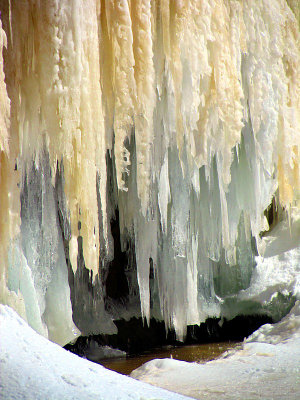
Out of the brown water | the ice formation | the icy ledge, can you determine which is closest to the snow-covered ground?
the brown water

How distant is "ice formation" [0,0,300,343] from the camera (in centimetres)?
294

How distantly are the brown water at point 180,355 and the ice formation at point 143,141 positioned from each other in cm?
28

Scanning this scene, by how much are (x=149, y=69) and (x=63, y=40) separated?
63 centimetres

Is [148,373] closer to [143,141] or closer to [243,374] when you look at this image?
[243,374]

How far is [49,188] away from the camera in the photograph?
430 cm

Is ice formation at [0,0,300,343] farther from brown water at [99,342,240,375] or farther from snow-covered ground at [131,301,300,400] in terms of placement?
snow-covered ground at [131,301,300,400]

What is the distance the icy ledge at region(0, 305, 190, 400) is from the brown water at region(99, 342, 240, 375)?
70.8 inches

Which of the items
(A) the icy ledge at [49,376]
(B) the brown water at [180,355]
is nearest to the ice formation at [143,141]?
(B) the brown water at [180,355]

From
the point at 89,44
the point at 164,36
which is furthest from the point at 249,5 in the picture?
the point at 89,44

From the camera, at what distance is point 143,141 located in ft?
11.7

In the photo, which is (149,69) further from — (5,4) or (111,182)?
(111,182)

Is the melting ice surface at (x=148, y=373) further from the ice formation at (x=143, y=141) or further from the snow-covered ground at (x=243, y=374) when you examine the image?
the ice formation at (x=143, y=141)

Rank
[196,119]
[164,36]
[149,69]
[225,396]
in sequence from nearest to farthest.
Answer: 1. [225,396]
2. [149,69]
3. [164,36]
4. [196,119]

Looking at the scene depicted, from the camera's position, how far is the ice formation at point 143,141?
294 cm
